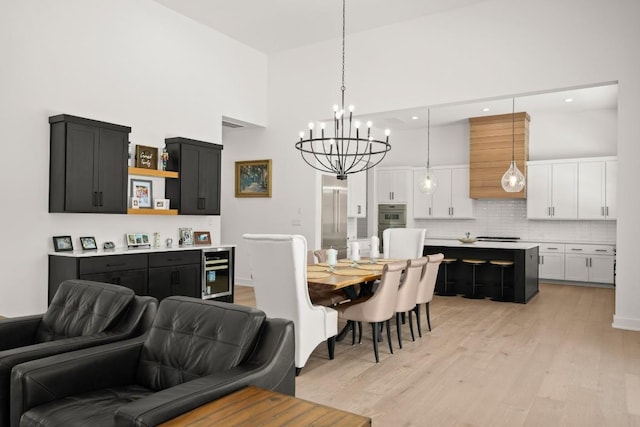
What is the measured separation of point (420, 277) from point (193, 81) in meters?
4.30

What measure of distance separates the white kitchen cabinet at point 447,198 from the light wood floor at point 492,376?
438cm

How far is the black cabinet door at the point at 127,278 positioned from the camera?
16.2 ft

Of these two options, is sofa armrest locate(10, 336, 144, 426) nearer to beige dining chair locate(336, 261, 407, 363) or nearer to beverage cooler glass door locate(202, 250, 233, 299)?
beige dining chair locate(336, 261, 407, 363)

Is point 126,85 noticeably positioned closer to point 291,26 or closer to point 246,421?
point 291,26

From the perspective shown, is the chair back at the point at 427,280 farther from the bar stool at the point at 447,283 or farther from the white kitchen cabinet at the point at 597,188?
the white kitchen cabinet at the point at 597,188

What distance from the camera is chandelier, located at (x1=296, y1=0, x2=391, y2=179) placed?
454 centimetres

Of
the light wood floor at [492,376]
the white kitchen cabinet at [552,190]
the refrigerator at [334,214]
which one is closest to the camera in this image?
the light wood floor at [492,376]

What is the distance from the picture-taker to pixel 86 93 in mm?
5461

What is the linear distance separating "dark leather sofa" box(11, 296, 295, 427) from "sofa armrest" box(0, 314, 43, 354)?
88 centimetres

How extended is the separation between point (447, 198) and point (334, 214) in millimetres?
3001

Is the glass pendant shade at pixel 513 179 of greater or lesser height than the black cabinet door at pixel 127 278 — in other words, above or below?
above

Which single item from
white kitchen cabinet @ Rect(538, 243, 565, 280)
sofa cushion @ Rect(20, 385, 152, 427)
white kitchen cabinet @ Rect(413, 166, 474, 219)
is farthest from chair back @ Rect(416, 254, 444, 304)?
white kitchen cabinet @ Rect(413, 166, 474, 219)

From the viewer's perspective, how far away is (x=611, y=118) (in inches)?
344

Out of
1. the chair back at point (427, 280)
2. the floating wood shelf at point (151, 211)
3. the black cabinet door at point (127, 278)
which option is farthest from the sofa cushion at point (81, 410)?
the floating wood shelf at point (151, 211)
